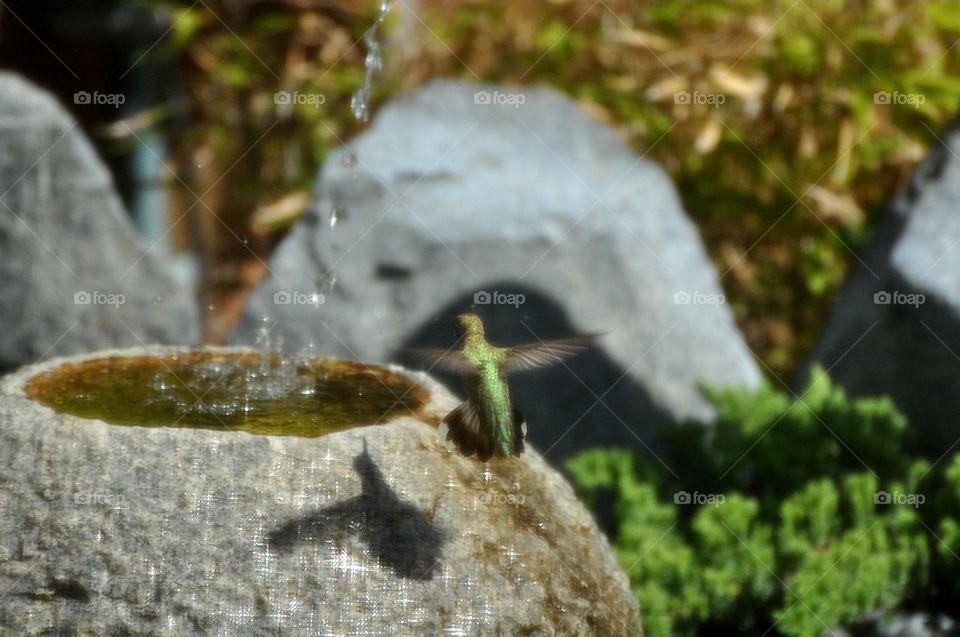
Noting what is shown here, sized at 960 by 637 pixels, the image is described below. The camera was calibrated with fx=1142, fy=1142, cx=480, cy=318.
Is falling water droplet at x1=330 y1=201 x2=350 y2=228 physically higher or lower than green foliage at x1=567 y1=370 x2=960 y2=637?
higher

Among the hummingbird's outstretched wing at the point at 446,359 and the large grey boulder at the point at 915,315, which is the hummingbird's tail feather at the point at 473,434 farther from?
the large grey boulder at the point at 915,315

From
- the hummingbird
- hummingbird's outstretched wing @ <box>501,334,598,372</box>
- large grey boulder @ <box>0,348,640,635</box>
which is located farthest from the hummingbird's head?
large grey boulder @ <box>0,348,640,635</box>

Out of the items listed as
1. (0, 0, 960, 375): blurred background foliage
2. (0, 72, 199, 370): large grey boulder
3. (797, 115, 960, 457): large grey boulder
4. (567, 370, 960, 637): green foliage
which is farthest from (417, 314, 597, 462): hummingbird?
(0, 0, 960, 375): blurred background foliage

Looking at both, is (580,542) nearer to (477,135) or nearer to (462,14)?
(477,135)

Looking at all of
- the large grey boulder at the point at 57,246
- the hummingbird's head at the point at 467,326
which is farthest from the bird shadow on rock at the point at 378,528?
the large grey boulder at the point at 57,246

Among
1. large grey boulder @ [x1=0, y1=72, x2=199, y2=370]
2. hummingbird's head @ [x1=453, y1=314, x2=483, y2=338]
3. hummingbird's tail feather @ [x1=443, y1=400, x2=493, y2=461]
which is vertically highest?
large grey boulder @ [x1=0, y1=72, x2=199, y2=370]

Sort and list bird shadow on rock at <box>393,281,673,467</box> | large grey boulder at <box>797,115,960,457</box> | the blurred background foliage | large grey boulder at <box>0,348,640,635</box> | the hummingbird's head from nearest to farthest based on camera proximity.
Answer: large grey boulder at <box>0,348,640,635</box> → the hummingbird's head → large grey boulder at <box>797,115,960,457</box> → bird shadow on rock at <box>393,281,673,467</box> → the blurred background foliage

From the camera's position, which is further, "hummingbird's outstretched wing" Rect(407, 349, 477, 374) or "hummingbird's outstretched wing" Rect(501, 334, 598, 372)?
"hummingbird's outstretched wing" Rect(501, 334, 598, 372)

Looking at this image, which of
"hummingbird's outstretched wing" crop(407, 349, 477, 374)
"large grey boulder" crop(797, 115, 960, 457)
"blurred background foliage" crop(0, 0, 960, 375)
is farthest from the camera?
"blurred background foliage" crop(0, 0, 960, 375)

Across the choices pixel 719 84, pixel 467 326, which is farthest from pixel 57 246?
pixel 719 84

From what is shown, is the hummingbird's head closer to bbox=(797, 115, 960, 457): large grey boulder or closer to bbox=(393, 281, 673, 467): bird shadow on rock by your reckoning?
bbox=(393, 281, 673, 467): bird shadow on rock
